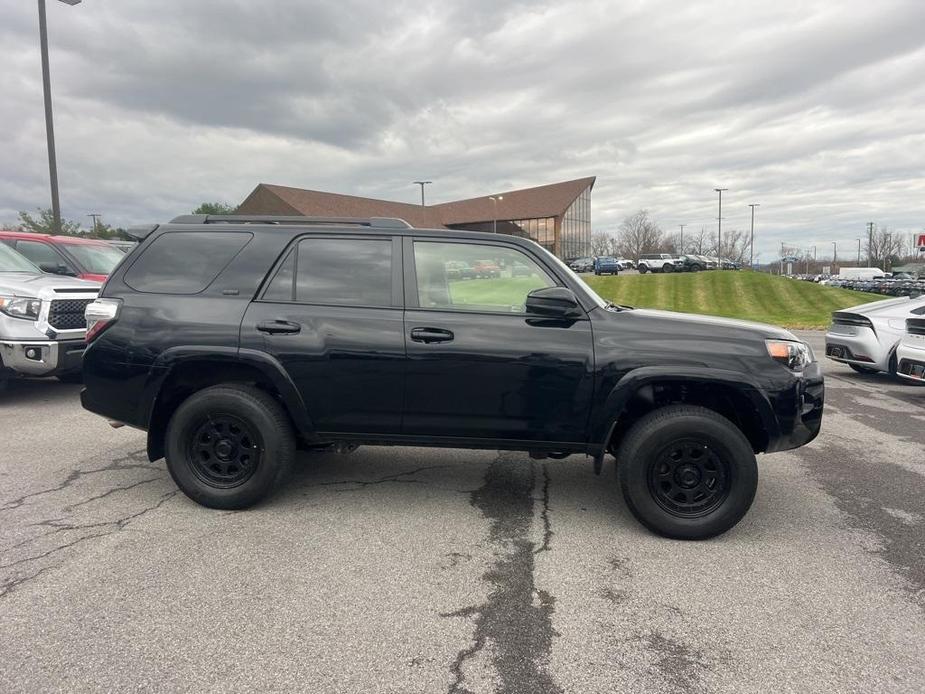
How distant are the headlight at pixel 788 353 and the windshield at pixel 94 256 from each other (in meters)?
9.26

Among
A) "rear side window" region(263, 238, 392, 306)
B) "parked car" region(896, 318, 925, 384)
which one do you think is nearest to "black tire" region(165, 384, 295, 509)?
"rear side window" region(263, 238, 392, 306)

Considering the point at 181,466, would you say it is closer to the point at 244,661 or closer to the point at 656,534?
the point at 244,661

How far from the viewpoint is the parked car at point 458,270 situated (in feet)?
13.0

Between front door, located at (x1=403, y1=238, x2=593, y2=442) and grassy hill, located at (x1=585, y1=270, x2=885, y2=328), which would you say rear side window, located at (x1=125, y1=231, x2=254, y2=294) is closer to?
front door, located at (x1=403, y1=238, x2=593, y2=442)

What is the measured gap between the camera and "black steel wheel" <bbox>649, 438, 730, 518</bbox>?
3.59 m

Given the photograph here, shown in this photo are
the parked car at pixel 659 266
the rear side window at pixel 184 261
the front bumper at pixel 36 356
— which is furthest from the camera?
the parked car at pixel 659 266

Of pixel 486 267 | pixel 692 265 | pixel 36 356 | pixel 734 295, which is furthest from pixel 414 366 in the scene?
pixel 692 265

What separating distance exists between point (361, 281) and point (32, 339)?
472cm

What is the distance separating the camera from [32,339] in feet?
21.3

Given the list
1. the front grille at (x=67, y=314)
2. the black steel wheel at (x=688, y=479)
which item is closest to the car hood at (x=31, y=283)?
the front grille at (x=67, y=314)

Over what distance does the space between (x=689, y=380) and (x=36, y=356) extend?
6542mm

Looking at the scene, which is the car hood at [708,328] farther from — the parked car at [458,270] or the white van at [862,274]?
the white van at [862,274]

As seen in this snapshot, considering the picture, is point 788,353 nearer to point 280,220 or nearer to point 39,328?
point 280,220

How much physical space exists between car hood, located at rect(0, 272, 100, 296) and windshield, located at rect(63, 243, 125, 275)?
1959 millimetres
